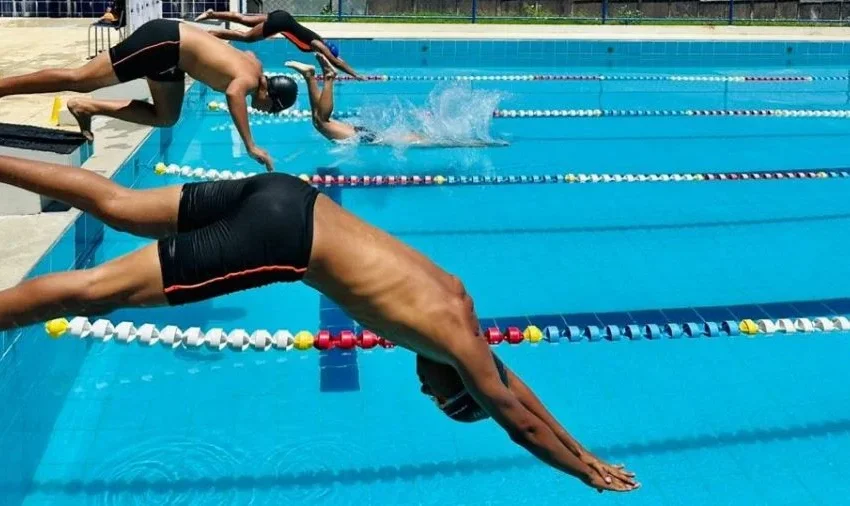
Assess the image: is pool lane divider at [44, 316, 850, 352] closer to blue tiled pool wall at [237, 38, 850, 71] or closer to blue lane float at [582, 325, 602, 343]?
blue lane float at [582, 325, 602, 343]

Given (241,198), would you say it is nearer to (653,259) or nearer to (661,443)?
(661,443)

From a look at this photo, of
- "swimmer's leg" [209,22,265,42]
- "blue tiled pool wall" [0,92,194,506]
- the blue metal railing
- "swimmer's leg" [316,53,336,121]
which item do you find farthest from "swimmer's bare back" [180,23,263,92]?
the blue metal railing

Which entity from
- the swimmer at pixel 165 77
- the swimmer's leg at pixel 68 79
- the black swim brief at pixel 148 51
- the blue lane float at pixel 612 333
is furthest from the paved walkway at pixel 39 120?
the blue lane float at pixel 612 333

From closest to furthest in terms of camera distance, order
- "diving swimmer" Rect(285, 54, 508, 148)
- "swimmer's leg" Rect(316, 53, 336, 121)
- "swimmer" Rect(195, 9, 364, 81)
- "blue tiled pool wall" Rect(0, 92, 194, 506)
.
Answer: "blue tiled pool wall" Rect(0, 92, 194, 506) < "swimmer's leg" Rect(316, 53, 336, 121) < "diving swimmer" Rect(285, 54, 508, 148) < "swimmer" Rect(195, 9, 364, 81)

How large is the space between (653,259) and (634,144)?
3257 mm

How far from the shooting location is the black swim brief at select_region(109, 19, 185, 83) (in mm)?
4969

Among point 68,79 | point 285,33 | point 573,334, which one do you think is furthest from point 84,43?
point 573,334

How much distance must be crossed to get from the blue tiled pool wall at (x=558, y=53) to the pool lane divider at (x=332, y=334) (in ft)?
31.3

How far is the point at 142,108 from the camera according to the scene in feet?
18.2

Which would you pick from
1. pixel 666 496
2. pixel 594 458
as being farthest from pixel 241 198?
pixel 666 496

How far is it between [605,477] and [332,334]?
1.81m

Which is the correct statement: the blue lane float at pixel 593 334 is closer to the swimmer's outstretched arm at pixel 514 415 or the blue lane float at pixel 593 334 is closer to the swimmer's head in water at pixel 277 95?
the swimmer's outstretched arm at pixel 514 415

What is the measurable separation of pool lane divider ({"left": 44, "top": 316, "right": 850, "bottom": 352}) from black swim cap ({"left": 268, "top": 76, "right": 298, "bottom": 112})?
5.22 feet

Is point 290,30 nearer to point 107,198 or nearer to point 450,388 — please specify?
point 107,198
